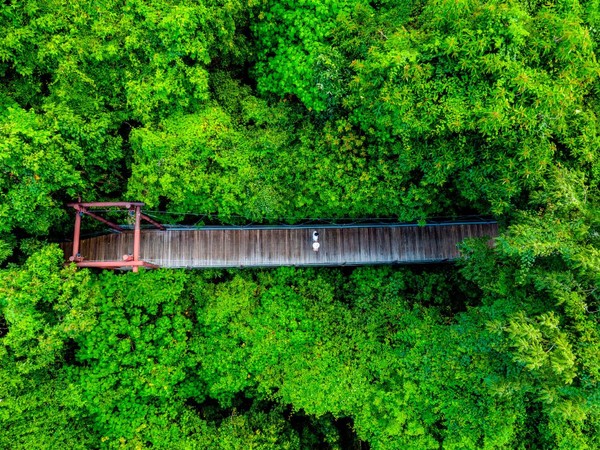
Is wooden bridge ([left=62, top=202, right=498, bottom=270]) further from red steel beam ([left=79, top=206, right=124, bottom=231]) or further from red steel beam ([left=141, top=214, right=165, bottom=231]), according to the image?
red steel beam ([left=79, top=206, right=124, bottom=231])

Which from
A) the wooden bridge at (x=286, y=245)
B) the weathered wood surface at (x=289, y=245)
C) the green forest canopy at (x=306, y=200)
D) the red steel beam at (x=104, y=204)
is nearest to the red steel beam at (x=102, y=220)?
the red steel beam at (x=104, y=204)

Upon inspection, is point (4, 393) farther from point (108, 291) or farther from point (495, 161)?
point (495, 161)

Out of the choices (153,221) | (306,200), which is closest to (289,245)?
(306,200)

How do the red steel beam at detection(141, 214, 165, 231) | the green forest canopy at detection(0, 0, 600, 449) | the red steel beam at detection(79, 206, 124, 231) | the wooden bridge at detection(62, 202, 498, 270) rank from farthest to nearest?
the wooden bridge at detection(62, 202, 498, 270) → the red steel beam at detection(141, 214, 165, 231) → the red steel beam at detection(79, 206, 124, 231) → the green forest canopy at detection(0, 0, 600, 449)

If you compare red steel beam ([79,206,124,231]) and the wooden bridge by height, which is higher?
red steel beam ([79,206,124,231])

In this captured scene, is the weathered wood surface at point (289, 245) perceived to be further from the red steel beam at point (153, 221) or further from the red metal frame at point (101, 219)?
the red metal frame at point (101, 219)

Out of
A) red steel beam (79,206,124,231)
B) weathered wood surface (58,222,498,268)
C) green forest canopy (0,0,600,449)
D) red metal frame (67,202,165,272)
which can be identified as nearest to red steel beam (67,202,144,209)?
red metal frame (67,202,165,272)

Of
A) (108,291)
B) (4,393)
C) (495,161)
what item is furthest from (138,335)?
(495,161)
